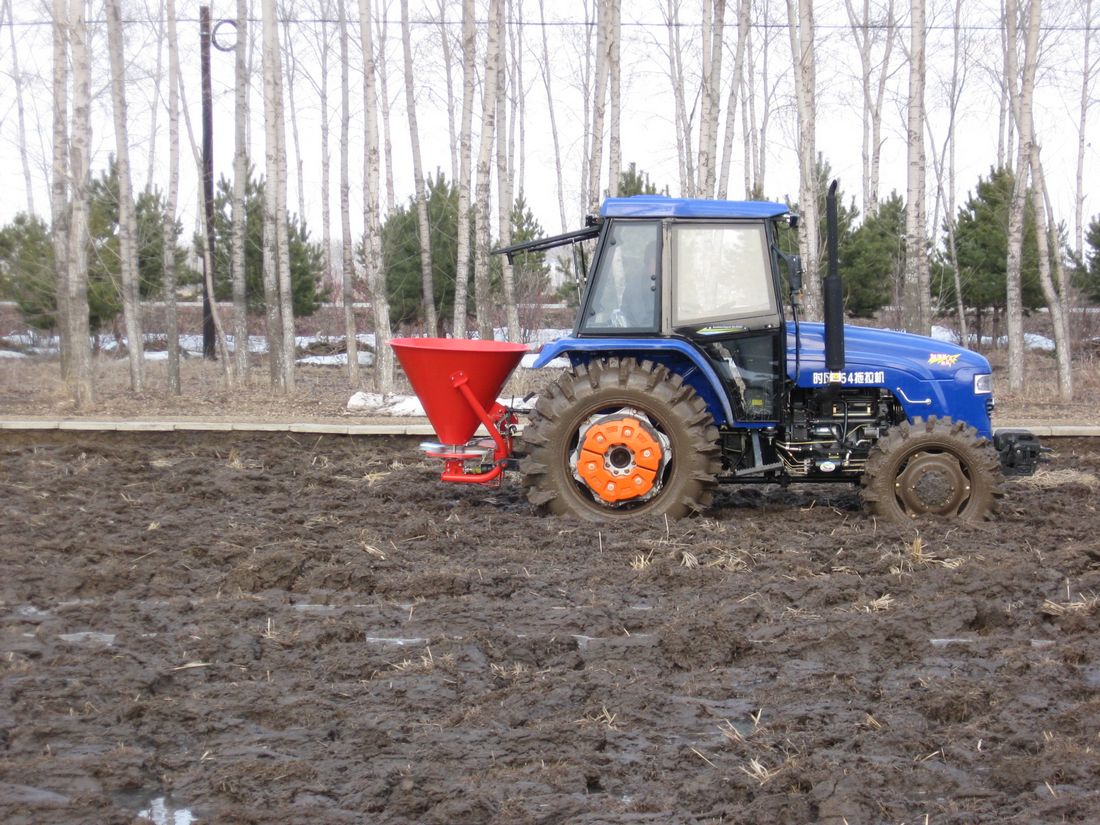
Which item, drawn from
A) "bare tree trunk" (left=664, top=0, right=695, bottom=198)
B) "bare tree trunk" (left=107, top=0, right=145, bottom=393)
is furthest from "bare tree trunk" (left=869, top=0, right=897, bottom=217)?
"bare tree trunk" (left=107, top=0, right=145, bottom=393)

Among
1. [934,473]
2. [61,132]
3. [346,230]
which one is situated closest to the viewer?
[934,473]

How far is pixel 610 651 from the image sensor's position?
518 cm

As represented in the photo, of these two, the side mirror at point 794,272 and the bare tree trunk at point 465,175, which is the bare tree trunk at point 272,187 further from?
the side mirror at point 794,272

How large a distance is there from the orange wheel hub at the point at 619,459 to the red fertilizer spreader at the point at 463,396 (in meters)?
0.81

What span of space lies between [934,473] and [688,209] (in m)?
2.42

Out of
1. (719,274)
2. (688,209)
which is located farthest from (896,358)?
(688,209)

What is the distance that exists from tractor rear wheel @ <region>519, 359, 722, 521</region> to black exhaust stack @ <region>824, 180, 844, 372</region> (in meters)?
0.95

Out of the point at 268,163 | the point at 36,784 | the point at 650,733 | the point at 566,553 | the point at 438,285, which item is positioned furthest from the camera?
the point at 438,285

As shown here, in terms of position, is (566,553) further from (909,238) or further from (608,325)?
Result: (909,238)

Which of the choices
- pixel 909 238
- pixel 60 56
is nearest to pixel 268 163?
pixel 60 56

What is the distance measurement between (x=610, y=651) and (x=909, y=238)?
11.0 metres

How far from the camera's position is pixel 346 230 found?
24.4 meters

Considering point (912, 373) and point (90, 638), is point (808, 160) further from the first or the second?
point (90, 638)

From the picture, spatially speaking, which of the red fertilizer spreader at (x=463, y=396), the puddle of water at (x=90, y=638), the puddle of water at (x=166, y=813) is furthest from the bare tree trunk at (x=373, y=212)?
the puddle of water at (x=166, y=813)
